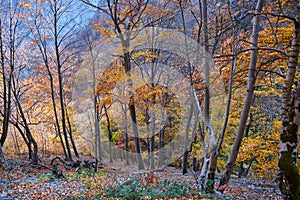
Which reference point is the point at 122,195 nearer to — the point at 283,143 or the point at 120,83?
the point at 283,143

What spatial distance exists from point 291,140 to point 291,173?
49 cm

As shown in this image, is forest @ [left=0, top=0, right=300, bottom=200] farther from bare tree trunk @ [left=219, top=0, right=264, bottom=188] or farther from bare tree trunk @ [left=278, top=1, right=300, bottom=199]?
bare tree trunk @ [left=278, top=1, right=300, bottom=199]

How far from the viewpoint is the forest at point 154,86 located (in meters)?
6.31

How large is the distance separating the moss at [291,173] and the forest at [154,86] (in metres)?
1.73

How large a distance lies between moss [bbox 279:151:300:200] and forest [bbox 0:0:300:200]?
1.73m

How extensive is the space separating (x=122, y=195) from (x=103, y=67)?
9.68m

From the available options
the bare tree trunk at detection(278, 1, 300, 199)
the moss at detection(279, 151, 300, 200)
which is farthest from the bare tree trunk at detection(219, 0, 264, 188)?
the moss at detection(279, 151, 300, 200)

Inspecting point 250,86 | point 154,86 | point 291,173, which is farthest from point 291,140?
point 154,86

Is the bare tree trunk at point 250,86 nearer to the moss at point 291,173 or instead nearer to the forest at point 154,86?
the forest at point 154,86

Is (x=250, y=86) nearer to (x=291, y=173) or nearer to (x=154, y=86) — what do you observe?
(x=291, y=173)

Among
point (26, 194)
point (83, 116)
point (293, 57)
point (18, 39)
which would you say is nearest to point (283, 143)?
point (293, 57)

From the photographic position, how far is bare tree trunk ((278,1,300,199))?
354cm

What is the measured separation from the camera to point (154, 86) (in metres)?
11.9

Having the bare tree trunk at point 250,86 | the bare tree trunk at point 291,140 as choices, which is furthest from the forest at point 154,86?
the bare tree trunk at point 291,140
